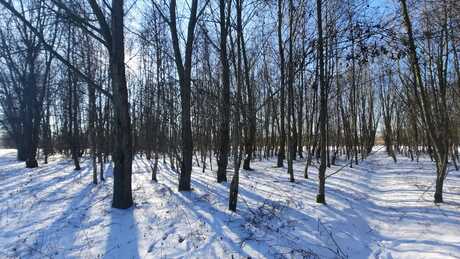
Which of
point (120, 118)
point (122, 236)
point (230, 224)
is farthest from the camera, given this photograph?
point (120, 118)

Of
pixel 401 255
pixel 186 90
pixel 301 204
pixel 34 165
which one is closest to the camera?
pixel 401 255

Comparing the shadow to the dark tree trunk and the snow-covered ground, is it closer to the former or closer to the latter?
the snow-covered ground

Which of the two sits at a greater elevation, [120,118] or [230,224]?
[120,118]

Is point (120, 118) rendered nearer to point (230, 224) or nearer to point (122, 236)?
point (122, 236)

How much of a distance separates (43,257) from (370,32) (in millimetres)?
6607

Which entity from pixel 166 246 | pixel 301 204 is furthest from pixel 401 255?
pixel 166 246

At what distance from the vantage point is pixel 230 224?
5551 mm

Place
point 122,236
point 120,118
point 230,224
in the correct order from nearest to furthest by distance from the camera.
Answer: point 122,236 → point 230,224 → point 120,118

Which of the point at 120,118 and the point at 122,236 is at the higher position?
the point at 120,118

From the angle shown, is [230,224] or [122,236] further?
[230,224]

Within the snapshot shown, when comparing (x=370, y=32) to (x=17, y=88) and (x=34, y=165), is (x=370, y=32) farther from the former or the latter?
(x=17, y=88)

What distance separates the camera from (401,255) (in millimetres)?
4301

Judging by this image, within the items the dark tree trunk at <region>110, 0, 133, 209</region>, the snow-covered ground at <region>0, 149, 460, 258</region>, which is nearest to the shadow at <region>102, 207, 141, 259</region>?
the snow-covered ground at <region>0, 149, 460, 258</region>

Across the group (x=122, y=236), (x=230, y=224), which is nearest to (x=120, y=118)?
(x=122, y=236)
